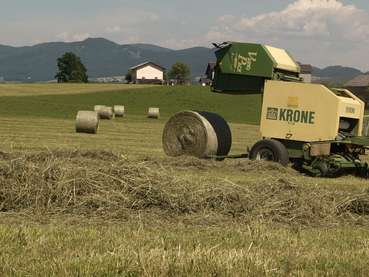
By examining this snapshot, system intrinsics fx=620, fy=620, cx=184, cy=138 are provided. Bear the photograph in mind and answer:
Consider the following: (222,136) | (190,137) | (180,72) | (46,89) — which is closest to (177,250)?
(190,137)

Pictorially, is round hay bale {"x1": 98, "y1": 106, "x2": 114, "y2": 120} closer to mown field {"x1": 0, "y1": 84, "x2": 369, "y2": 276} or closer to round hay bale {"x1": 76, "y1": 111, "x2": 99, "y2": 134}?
round hay bale {"x1": 76, "y1": 111, "x2": 99, "y2": 134}

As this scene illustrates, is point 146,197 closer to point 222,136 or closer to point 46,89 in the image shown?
point 222,136

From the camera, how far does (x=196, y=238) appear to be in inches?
244

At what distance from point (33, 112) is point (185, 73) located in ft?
317

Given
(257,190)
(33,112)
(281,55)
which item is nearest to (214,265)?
(257,190)

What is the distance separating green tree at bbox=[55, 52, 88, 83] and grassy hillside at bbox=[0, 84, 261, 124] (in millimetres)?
52082

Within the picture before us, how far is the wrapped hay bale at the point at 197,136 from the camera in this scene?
A: 15.5 metres

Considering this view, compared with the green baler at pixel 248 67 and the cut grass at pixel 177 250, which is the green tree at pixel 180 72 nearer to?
the green baler at pixel 248 67

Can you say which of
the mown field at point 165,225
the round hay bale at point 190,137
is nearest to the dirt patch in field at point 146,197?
the mown field at point 165,225

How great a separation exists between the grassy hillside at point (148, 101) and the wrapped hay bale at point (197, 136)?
1170 inches

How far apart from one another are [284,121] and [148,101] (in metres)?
47.1

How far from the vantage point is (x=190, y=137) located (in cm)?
1569

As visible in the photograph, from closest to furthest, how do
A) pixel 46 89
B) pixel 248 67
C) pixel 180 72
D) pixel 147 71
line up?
pixel 248 67 < pixel 46 89 < pixel 180 72 < pixel 147 71

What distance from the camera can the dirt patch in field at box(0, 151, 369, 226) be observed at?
7820 millimetres
